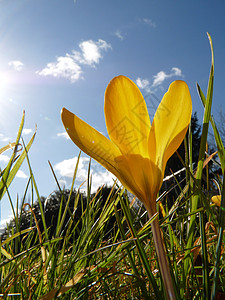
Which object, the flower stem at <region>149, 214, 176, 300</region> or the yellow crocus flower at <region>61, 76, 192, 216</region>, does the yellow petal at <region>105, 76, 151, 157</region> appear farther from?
the flower stem at <region>149, 214, 176, 300</region>

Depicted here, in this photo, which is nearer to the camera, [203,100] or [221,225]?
[221,225]

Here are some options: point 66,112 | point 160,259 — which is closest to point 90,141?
point 66,112

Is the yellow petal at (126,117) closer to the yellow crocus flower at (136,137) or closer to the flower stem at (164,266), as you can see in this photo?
the yellow crocus flower at (136,137)

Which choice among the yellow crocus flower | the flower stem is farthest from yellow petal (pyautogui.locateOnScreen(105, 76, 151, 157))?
the flower stem

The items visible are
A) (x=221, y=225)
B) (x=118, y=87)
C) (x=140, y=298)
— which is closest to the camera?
(x=221, y=225)

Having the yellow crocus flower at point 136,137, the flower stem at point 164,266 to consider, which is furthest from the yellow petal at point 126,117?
the flower stem at point 164,266

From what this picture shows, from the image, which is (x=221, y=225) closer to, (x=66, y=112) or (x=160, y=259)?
(x=160, y=259)

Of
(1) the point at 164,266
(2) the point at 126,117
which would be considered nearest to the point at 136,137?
(2) the point at 126,117
